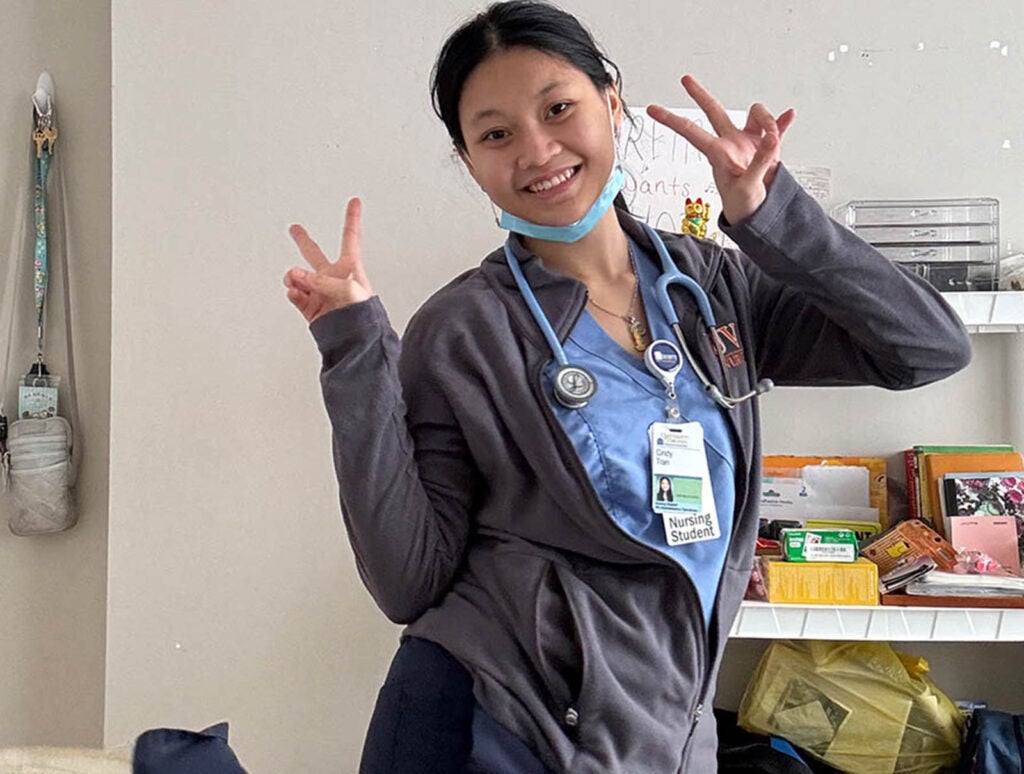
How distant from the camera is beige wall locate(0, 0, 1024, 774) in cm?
213

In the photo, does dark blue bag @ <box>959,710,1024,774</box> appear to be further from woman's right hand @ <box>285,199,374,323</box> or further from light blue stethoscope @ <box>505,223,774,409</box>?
woman's right hand @ <box>285,199,374,323</box>

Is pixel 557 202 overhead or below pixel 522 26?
below

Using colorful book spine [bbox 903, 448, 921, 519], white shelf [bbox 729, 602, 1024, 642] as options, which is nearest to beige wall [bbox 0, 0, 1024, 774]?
colorful book spine [bbox 903, 448, 921, 519]

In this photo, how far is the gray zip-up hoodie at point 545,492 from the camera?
1.07 m

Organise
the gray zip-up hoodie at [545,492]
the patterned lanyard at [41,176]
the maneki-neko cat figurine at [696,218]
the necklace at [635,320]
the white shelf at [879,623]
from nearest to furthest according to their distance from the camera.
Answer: the gray zip-up hoodie at [545,492], the necklace at [635,320], the white shelf at [879,623], the maneki-neko cat figurine at [696,218], the patterned lanyard at [41,176]

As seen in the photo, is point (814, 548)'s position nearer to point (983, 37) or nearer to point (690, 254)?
point (690, 254)

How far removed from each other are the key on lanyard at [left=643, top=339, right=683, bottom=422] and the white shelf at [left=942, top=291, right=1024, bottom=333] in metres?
0.99

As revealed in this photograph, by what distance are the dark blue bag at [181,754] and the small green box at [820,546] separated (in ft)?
3.88

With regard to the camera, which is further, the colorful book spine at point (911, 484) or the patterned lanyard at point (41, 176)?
the patterned lanyard at point (41, 176)

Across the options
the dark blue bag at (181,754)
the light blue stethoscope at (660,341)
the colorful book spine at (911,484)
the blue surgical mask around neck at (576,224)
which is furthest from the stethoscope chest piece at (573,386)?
the colorful book spine at (911,484)

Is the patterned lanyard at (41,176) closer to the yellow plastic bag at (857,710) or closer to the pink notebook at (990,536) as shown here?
the yellow plastic bag at (857,710)

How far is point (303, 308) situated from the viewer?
1106 millimetres

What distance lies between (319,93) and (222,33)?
221 mm

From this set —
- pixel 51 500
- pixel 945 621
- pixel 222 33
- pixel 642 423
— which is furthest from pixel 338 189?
pixel 945 621
